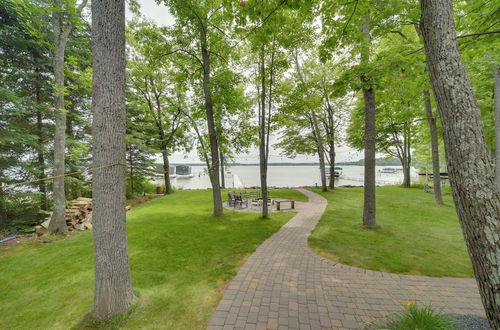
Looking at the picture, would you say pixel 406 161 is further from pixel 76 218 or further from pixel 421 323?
pixel 76 218

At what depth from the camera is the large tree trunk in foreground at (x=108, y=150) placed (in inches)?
115

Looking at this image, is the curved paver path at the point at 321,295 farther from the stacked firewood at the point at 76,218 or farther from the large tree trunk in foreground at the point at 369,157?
the stacked firewood at the point at 76,218

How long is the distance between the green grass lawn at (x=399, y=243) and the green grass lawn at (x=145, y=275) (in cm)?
229

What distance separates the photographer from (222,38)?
9062 millimetres

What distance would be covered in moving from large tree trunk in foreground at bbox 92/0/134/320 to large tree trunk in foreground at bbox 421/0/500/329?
4.19 metres

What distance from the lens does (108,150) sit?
2982 millimetres

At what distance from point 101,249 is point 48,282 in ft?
8.47

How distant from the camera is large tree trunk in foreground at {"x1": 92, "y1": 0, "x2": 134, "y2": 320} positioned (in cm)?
293

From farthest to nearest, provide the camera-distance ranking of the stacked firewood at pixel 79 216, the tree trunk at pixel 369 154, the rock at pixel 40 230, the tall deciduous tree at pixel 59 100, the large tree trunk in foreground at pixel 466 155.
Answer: the stacked firewood at pixel 79 216 < the rock at pixel 40 230 < the tree trunk at pixel 369 154 < the tall deciduous tree at pixel 59 100 < the large tree trunk in foreground at pixel 466 155

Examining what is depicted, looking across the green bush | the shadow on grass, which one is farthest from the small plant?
the green bush

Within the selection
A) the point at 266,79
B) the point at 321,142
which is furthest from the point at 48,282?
the point at 321,142

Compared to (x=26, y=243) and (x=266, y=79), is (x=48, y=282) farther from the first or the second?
(x=266, y=79)

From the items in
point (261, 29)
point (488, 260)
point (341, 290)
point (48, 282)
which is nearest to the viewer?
point (488, 260)

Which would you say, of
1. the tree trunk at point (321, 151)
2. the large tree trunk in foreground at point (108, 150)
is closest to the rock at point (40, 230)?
the large tree trunk in foreground at point (108, 150)
